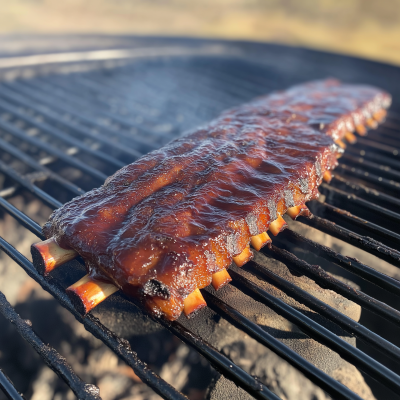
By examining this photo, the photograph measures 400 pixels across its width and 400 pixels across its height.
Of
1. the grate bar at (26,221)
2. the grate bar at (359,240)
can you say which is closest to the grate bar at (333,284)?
the grate bar at (359,240)

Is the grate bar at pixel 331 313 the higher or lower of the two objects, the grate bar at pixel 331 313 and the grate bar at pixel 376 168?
the lower

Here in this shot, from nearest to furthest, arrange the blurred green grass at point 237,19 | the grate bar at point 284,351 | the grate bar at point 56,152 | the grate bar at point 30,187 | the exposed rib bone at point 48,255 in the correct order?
the grate bar at point 284,351, the exposed rib bone at point 48,255, the grate bar at point 30,187, the grate bar at point 56,152, the blurred green grass at point 237,19

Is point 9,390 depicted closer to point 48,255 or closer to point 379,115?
point 48,255

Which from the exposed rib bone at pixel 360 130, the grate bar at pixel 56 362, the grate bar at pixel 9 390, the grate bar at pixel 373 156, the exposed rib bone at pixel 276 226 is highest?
the exposed rib bone at pixel 360 130

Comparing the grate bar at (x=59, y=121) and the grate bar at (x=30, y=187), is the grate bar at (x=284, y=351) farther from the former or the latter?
the grate bar at (x=59, y=121)

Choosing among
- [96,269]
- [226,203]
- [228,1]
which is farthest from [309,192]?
[228,1]

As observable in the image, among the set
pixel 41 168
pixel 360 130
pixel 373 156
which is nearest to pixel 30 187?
pixel 41 168

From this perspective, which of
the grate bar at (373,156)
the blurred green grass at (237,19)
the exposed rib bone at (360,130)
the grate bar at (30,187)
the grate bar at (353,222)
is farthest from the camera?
the blurred green grass at (237,19)

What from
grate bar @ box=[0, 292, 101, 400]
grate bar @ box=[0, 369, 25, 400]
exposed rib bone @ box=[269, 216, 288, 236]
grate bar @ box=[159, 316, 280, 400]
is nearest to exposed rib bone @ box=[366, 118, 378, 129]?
exposed rib bone @ box=[269, 216, 288, 236]

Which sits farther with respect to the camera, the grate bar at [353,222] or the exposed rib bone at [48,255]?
the grate bar at [353,222]
